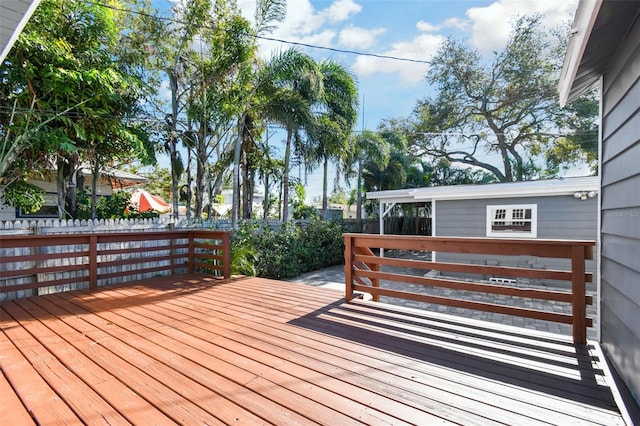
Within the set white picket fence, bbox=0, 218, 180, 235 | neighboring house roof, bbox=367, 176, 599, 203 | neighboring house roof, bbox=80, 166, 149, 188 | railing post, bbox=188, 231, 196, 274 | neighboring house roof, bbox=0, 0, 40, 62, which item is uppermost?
neighboring house roof, bbox=0, 0, 40, 62

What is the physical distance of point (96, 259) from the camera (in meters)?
4.34

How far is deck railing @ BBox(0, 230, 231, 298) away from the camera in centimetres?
376

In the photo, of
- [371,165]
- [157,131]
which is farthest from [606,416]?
[371,165]

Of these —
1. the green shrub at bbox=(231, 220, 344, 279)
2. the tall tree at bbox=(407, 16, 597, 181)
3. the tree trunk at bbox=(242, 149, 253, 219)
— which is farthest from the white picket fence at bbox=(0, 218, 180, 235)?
the tall tree at bbox=(407, 16, 597, 181)

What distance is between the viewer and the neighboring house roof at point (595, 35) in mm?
1544

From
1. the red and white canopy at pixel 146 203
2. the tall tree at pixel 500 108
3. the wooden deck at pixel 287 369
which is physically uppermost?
the tall tree at pixel 500 108

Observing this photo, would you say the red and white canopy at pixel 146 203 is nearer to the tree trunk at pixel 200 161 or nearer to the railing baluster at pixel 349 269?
the tree trunk at pixel 200 161

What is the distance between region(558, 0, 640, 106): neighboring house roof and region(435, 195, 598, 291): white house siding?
18.0ft

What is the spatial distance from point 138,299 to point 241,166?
19.4ft

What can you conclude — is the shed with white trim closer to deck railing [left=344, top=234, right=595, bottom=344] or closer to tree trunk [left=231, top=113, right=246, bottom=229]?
tree trunk [left=231, top=113, right=246, bottom=229]

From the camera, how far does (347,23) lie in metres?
7.79

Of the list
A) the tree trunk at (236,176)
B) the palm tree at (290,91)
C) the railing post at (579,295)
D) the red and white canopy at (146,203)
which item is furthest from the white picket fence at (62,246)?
the railing post at (579,295)

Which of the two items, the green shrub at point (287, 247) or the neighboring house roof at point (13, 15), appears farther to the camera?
the green shrub at point (287, 247)

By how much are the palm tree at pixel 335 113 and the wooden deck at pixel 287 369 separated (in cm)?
662
